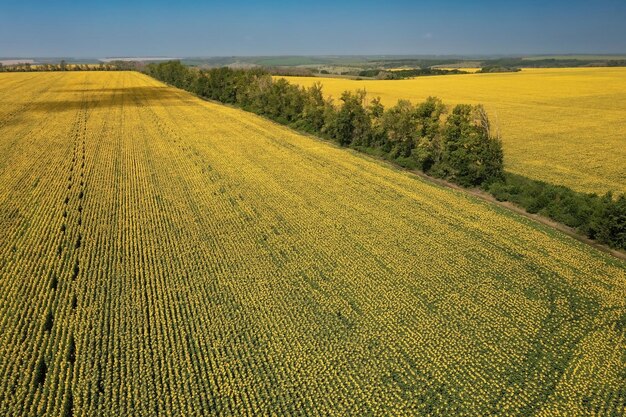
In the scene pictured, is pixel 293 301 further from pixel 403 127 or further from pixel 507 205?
pixel 403 127

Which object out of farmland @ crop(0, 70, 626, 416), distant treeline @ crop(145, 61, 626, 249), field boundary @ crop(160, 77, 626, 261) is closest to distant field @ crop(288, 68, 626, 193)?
farmland @ crop(0, 70, 626, 416)

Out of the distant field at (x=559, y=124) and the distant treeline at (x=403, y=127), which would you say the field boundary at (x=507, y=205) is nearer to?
the distant treeline at (x=403, y=127)

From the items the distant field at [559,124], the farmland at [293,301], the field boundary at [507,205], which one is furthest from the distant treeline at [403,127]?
the distant field at [559,124]

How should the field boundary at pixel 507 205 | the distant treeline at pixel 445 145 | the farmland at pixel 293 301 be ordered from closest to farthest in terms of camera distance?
1. the farmland at pixel 293 301
2. the field boundary at pixel 507 205
3. the distant treeline at pixel 445 145

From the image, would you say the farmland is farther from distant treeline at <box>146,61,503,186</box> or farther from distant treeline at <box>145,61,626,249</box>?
distant treeline at <box>146,61,503,186</box>

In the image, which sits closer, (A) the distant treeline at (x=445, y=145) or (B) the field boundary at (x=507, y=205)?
(B) the field boundary at (x=507, y=205)

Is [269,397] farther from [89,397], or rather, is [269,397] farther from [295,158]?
[295,158]
